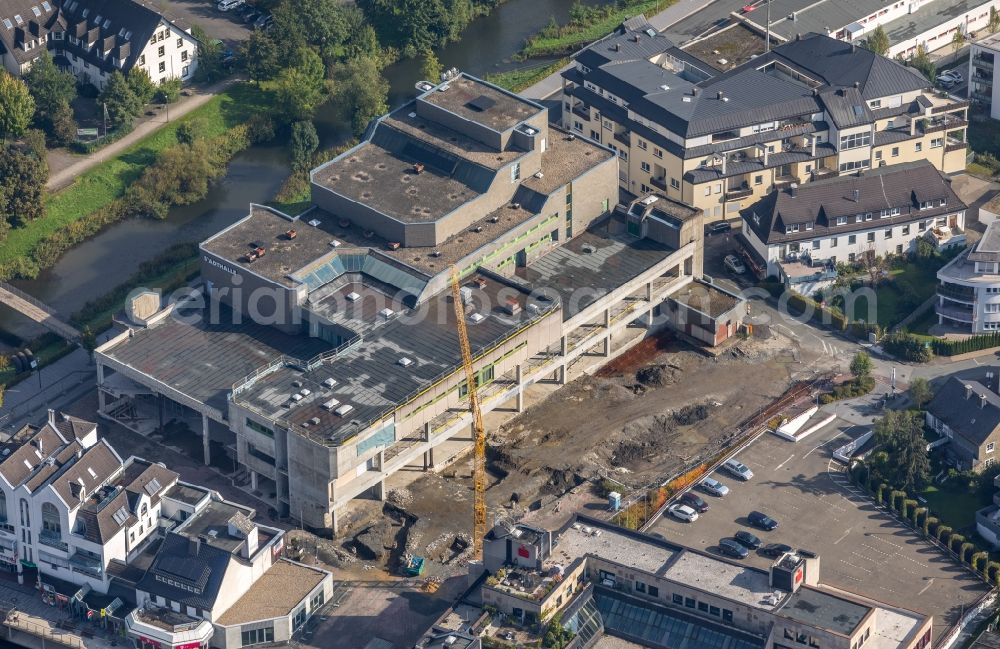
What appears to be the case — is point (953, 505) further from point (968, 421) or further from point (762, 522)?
point (762, 522)

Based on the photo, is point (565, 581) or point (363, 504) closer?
point (565, 581)

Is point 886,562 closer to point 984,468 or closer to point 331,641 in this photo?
point 984,468

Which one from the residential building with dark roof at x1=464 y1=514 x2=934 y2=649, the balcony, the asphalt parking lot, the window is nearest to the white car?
the asphalt parking lot

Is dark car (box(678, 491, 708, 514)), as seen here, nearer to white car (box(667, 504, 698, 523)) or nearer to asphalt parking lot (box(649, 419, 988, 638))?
asphalt parking lot (box(649, 419, 988, 638))

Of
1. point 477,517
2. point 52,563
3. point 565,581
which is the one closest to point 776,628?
point 565,581

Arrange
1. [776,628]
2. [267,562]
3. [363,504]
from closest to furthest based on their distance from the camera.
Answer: [776,628] < [267,562] < [363,504]

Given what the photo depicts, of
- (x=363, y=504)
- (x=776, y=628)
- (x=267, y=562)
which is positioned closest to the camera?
(x=776, y=628)
